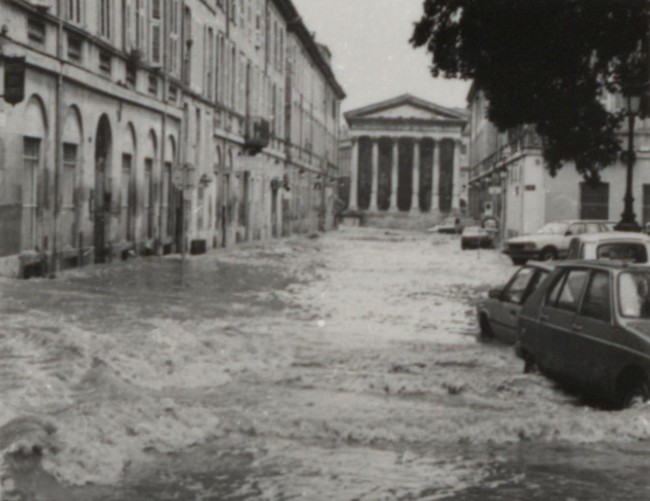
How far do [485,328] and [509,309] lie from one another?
1149 mm

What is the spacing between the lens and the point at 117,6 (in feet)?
90.2

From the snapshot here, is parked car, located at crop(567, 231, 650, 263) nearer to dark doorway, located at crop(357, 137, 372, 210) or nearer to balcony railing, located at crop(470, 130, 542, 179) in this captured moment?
balcony railing, located at crop(470, 130, 542, 179)

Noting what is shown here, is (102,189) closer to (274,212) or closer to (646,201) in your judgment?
(646,201)

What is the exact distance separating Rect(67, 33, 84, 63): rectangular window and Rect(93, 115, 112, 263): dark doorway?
2.72m

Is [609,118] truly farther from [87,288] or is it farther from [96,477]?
[96,477]

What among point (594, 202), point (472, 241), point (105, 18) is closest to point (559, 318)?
point (105, 18)

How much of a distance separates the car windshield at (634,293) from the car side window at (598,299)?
11 centimetres

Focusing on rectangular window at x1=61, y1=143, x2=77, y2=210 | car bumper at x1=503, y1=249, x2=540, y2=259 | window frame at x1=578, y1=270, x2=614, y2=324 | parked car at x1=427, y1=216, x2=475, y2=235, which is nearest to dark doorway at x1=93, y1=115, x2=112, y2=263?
rectangular window at x1=61, y1=143, x2=77, y2=210

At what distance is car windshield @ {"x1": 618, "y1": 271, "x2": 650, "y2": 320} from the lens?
374 inches

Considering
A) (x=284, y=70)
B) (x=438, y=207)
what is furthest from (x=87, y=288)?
(x=438, y=207)

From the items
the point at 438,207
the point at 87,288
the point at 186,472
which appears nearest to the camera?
the point at 186,472

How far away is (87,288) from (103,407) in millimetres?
12043

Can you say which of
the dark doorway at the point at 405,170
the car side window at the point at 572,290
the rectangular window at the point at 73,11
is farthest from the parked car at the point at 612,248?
the dark doorway at the point at 405,170

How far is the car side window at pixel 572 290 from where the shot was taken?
1040cm
